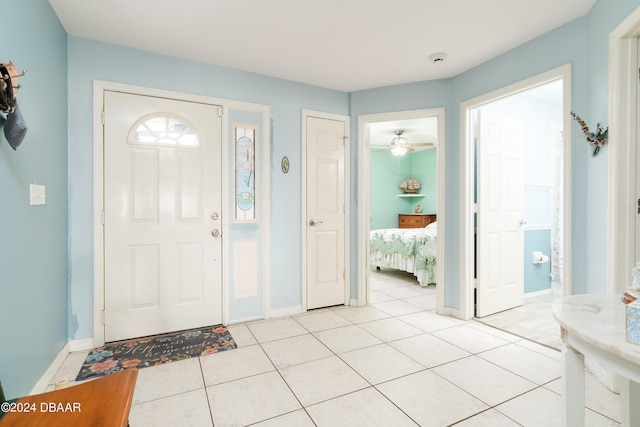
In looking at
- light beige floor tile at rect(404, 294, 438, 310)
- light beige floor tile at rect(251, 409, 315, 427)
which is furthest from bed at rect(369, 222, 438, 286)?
light beige floor tile at rect(251, 409, 315, 427)

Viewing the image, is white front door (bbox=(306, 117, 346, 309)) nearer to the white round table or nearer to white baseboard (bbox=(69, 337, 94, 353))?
white baseboard (bbox=(69, 337, 94, 353))

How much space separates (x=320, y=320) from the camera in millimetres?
3211

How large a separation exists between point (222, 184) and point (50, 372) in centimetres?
181

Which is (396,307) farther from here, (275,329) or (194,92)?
(194,92)

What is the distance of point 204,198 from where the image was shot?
2.92 m

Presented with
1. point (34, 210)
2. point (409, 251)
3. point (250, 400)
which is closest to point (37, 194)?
point (34, 210)

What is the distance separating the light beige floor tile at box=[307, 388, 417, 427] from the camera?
5.43 ft

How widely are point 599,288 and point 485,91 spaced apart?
1.88 m

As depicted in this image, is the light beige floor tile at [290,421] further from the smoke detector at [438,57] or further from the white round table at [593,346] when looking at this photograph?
the smoke detector at [438,57]

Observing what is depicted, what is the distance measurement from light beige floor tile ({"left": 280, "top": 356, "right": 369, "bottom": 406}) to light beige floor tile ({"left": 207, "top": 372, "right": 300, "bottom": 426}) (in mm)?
71

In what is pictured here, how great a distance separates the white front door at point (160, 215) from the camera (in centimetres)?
261

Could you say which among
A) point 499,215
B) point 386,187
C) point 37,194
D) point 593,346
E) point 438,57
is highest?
point 438,57

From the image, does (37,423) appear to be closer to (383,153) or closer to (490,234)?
(490,234)

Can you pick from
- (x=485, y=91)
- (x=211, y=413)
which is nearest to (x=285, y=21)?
(x=485, y=91)
